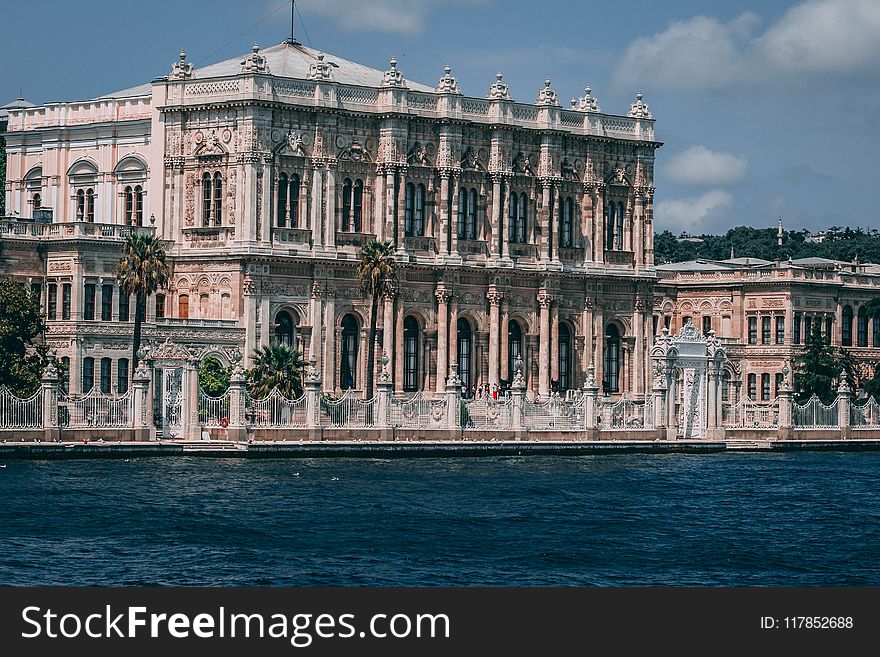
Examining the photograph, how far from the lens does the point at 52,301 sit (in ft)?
283

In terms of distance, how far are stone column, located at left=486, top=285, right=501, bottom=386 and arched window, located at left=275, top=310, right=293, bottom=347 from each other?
10.0 m

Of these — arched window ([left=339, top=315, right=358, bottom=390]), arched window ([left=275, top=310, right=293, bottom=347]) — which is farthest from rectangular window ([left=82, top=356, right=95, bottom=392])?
arched window ([left=339, top=315, right=358, bottom=390])

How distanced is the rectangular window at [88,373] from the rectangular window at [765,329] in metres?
40.7

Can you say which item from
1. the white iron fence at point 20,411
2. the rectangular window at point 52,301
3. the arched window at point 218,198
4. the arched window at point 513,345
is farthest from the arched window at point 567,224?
the white iron fence at point 20,411

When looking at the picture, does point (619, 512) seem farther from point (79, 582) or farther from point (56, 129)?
point (56, 129)

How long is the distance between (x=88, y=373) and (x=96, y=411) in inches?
419

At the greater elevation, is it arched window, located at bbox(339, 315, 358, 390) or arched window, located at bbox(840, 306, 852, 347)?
arched window, located at bbox(840, 306, 852, 347)

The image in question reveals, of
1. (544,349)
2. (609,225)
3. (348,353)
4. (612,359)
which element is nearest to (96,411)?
(348,353)

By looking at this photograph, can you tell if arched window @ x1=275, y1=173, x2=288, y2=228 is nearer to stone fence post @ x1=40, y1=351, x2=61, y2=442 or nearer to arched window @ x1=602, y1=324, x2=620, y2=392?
arched window @ x1=602, y1=324, x2=620, y2=392

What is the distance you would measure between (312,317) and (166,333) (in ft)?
26.1

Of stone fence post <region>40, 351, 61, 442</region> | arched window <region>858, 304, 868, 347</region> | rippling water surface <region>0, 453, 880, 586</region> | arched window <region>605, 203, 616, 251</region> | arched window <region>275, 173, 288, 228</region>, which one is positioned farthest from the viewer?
arched window <region>858, 304, 868, 347</region>

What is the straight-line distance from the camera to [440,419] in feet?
271

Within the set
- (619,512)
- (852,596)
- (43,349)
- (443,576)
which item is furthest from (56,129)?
(852,596)

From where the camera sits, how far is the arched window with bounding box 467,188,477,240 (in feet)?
322
